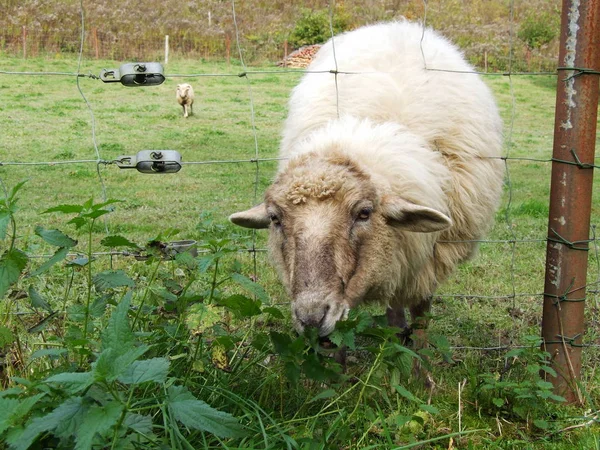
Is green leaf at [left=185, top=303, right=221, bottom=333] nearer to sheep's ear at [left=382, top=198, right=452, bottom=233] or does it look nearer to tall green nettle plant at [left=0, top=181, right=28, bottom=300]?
tall green nettle plant at [left=0, top=181, right=28, bottom=300]

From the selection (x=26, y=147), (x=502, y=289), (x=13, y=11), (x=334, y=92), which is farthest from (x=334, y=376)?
(x=13, y=11)

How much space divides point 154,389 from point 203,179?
823cm

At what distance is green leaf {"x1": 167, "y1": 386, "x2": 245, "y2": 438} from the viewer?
79.7 inches

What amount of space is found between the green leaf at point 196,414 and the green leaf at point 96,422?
0.69 ft

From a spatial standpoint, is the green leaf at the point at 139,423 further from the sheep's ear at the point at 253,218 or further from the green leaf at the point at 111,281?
the sheep's ear at the point at 253,218

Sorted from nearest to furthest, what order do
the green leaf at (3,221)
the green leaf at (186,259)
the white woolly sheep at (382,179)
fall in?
the green leaf at (3,221), the green leaf at (186,259), the white woolly sheep at (382,179)

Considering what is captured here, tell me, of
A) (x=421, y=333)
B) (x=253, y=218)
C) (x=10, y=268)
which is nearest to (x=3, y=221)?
(x=10, y=268)

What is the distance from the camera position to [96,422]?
5.96ft

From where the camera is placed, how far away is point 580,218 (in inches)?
124

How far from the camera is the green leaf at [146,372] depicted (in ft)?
6.37

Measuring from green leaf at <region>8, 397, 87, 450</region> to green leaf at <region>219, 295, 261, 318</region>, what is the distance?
29.0 inches

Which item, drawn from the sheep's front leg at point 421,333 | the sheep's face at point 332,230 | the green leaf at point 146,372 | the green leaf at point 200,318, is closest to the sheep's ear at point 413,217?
the sheep's face at point 332,230

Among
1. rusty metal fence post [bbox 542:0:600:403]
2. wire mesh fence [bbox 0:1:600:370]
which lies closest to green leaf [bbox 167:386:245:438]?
wire mesh fence [bbox 0:1:600:370]

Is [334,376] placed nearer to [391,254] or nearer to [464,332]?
[391,254]
